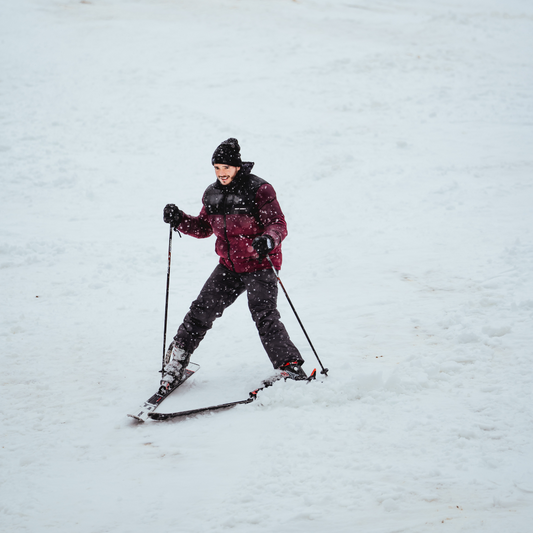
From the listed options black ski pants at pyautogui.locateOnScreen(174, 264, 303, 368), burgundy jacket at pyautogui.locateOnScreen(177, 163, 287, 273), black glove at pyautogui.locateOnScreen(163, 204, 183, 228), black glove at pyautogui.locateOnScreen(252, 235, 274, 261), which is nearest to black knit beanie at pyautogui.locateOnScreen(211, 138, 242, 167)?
burgundy jacket at pyautogui.locateOnScreen(177, 163, 287, 273)

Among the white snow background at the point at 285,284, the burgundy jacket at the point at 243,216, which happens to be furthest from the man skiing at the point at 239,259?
the white snow background at the point at 285,284

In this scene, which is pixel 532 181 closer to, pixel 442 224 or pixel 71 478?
pixel 442 224

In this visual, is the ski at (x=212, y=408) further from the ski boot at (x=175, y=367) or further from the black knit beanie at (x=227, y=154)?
the black knit beanie at (x=227, y=154)

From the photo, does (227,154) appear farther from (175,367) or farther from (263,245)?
(175,367)

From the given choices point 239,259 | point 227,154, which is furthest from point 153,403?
point 227,154

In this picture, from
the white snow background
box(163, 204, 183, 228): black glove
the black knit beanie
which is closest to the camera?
the white snow background

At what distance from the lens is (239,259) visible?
4.01 m

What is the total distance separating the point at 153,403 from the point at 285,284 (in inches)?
115

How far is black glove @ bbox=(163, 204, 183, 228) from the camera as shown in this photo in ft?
13.3

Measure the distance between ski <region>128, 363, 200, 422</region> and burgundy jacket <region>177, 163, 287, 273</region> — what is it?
3.69 ft

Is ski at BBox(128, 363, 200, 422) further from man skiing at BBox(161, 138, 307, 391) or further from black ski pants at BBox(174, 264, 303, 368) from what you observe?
black ski pants at BBox(174, 264, 303, 368)

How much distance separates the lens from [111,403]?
12.8 feet

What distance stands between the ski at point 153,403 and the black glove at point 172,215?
1416 mm

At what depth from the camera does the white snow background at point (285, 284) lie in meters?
2.77
